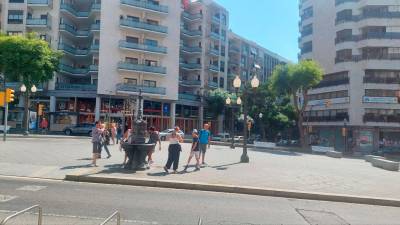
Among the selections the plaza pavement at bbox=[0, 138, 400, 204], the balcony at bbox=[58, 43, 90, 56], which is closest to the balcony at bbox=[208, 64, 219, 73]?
the balcony at bbox=[58, 43, 90, 56]

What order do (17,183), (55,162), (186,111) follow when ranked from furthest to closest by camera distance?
1. (186,111)
2. (55,162)
3. (17,183)

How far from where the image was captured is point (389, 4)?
51.4m

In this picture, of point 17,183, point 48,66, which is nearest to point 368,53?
point 48,66

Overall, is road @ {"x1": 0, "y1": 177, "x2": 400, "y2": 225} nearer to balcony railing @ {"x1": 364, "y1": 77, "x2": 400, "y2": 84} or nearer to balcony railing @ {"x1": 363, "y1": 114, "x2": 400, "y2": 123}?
balcony railing @ {"x1": 363, "y1": 114, "x2": 400, "y2": 123}

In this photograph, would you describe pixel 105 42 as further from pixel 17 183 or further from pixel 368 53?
pixel 17 183

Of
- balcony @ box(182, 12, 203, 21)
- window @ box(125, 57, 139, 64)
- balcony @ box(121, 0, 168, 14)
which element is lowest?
window @ box(125, 57, 139, 64)

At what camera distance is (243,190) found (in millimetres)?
11562

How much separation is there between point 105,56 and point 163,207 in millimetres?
46680

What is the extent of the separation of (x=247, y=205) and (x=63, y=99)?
47.8 m

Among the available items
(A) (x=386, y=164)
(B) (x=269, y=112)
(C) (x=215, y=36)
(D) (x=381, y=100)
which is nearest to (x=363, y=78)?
(D) (x=381, y=100)

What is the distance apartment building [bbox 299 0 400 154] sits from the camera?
165 ft

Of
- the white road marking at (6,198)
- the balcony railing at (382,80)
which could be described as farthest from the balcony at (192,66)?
the white road marking at (6,198)

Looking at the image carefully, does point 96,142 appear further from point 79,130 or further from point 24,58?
point 24,58

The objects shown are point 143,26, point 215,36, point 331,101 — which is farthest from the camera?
point 215,36
